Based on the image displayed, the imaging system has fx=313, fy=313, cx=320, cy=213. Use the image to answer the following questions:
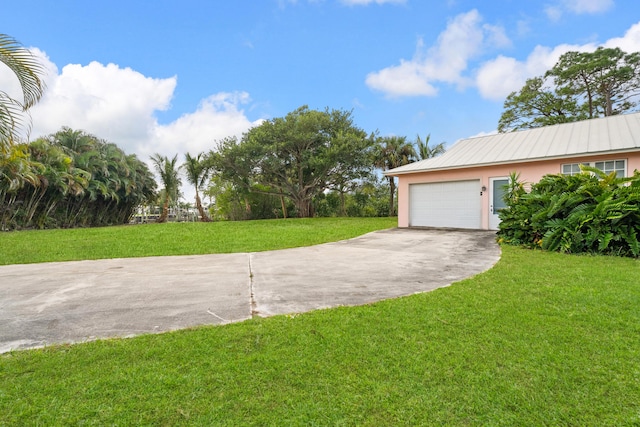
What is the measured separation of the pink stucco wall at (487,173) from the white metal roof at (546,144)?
11.3 inches

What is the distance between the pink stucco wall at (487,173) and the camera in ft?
29.3

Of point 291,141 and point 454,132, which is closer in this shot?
point 291,141

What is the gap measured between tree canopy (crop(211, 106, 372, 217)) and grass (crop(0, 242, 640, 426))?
14.6 m

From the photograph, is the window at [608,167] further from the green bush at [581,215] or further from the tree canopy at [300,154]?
the tree canopy at [300,154]

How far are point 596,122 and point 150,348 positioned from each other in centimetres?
1520

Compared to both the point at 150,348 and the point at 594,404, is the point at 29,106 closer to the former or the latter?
the point at 150,348

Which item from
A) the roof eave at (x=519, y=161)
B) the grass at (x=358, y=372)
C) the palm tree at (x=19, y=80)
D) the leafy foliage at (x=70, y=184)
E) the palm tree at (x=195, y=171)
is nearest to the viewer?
the grass at (x=358, y=372)

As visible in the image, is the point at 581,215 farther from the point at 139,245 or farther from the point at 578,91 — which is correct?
the point at 578,91

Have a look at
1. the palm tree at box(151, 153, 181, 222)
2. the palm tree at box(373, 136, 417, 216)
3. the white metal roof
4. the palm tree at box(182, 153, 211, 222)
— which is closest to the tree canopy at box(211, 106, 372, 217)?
the palm tree at box(373, 136, 417, 216)

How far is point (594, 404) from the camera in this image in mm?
1684

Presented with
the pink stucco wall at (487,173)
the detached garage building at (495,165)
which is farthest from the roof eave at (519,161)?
the pink stucco wall at (487,173)

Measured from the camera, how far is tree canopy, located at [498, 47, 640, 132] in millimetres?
19156

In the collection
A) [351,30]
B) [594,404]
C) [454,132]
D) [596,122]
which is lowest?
[594,404]

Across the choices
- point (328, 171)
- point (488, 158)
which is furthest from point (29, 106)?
point (328, 171)
